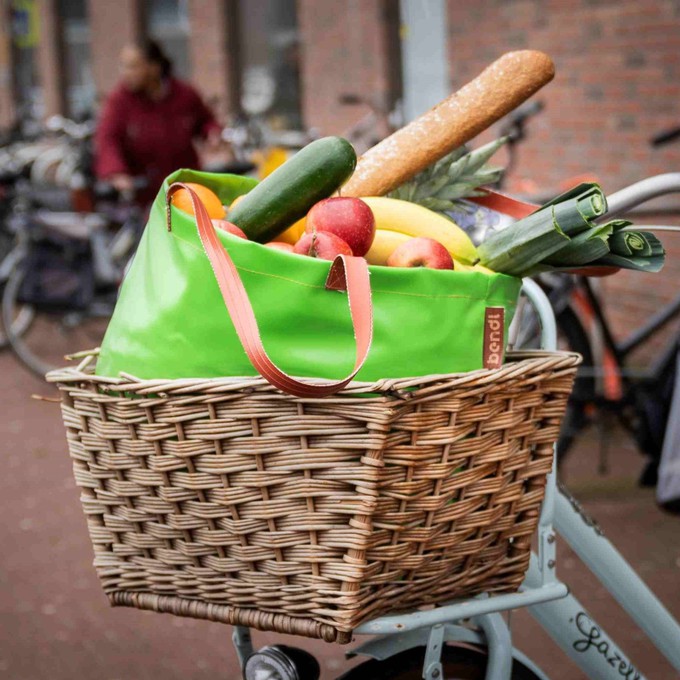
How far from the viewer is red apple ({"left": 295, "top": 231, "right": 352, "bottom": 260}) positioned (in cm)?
142

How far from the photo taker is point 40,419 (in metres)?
6.22

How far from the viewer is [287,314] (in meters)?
1.37

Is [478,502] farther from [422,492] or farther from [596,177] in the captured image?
[596,177]

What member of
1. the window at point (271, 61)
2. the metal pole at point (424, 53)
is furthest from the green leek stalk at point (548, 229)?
the window at point (271, 61)

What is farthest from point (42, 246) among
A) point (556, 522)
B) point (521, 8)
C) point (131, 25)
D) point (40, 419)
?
point (131, 25)

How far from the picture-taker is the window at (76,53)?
50.8ft

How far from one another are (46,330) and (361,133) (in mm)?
2669

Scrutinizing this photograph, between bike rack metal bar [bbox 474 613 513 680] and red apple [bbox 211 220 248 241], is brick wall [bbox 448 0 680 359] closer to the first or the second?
bike rack metal bar [bbox 474 613 513 680]

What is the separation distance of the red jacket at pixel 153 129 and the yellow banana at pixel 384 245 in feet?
18.9

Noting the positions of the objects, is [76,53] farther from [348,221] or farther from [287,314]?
[287,314]

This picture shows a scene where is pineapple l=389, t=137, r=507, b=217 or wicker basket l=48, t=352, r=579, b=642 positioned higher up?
pineapple l=389, t=137, r=507, b=217

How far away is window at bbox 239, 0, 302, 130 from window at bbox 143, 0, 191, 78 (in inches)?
57.3

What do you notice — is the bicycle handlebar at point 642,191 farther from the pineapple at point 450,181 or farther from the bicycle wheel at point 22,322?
the bicycle wheel at point 22,322

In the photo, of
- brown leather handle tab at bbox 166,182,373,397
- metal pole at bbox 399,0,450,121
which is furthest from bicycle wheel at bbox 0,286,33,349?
brown leather handle tab at bbox 166,182,373,397
